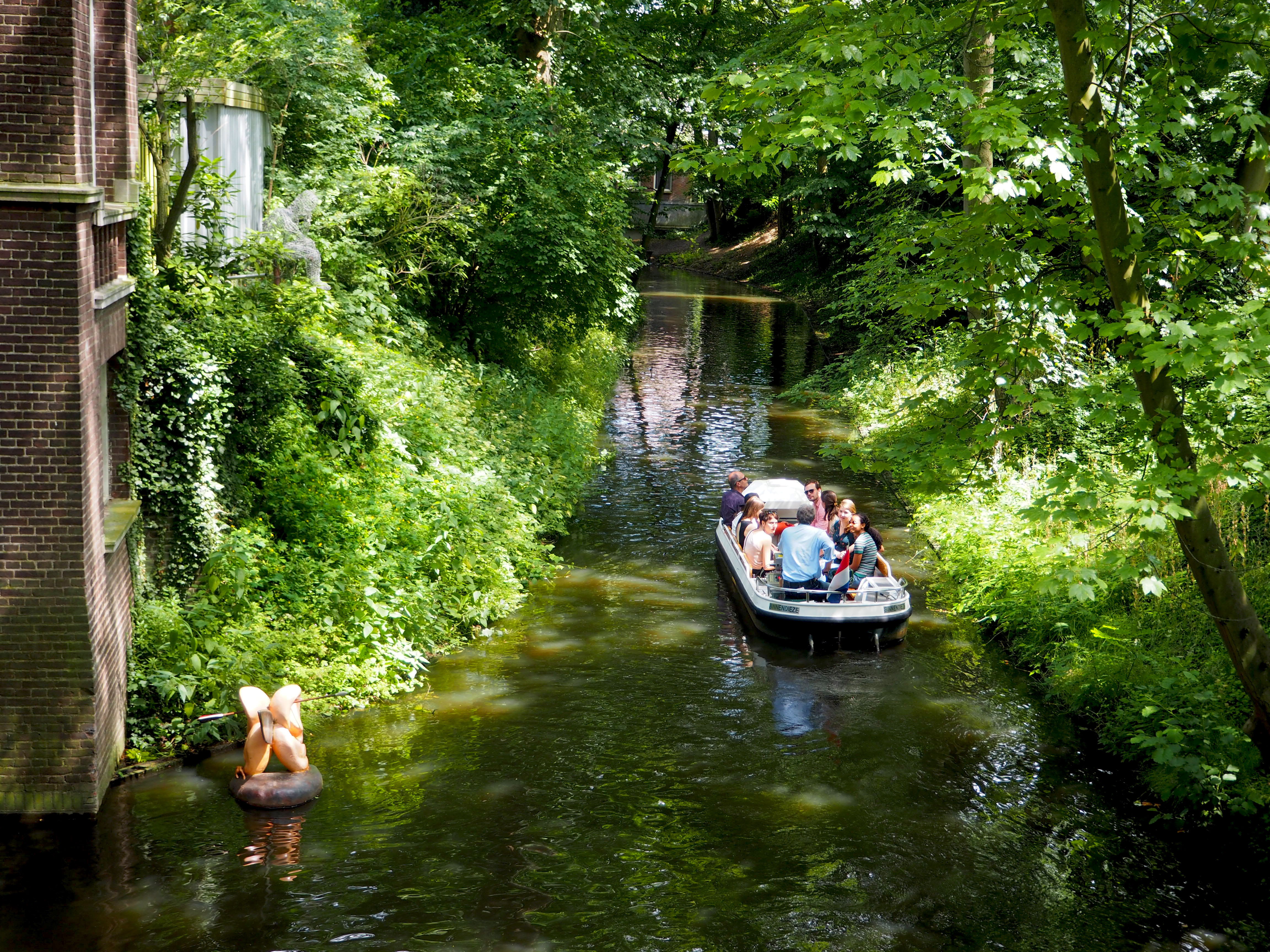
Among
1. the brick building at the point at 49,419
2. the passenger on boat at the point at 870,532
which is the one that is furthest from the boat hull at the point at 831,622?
the brick building at the point at 49,419

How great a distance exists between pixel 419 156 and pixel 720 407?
1099cm

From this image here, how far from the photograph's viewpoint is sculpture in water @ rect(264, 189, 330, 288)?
1484 cm

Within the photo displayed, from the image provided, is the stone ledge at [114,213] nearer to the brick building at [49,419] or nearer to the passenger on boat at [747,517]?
the brick building at [49,419]

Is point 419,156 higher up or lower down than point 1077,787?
higher up

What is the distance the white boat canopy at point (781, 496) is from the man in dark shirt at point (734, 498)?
0.11 meters

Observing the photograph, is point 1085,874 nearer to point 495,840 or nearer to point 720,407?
point 495,840

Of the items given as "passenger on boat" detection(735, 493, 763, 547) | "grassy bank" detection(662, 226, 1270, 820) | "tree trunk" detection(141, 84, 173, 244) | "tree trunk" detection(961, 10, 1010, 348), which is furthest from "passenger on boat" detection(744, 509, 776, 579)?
"tree trunk" detection(141, 84, 173, 244)

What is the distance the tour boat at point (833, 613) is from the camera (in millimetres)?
12609

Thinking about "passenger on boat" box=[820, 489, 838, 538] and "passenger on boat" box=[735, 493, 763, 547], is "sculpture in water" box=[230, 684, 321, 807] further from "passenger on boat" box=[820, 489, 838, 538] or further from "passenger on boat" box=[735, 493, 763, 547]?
"passenger on boat" box=[820, 489, 838, 538]

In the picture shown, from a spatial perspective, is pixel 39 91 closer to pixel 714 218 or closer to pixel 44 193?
pixel 44 193

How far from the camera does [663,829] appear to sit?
8.90m

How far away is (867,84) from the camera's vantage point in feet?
23.1

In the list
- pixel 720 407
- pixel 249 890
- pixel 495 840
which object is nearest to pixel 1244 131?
pixel 495 840

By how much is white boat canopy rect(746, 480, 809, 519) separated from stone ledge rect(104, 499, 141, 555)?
28.1 feet
